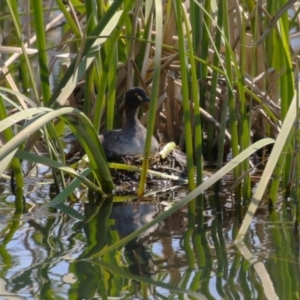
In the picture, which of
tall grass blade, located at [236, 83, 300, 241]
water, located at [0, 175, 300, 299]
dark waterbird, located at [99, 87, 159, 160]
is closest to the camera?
water, located at [0, 175, 300, 299]

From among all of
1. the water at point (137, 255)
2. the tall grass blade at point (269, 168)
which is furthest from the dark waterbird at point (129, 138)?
the tall grass blade at point (269, 168)

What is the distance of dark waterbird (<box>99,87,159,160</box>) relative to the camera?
4828 millimetres

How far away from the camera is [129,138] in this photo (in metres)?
4.87

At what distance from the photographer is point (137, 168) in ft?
14.8

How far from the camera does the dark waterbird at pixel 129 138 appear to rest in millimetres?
4828

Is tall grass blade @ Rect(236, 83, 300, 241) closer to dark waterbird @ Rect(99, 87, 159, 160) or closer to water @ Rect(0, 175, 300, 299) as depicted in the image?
water @ Rect(0, 175, 300, 299)

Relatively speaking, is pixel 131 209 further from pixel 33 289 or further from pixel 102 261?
pixel 33 289

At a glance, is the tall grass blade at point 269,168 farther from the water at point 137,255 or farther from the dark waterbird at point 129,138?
the dark waterbird at point 129,138

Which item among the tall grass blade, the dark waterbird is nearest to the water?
the tall grass blade

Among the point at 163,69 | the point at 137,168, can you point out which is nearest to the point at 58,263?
the point at 137,168

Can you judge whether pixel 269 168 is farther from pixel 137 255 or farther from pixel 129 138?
pixel 129 138

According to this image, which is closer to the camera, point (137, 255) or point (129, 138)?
point (137, 255)

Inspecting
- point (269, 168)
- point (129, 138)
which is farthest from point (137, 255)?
point (129, 138)

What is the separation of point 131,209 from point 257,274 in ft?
3.87
